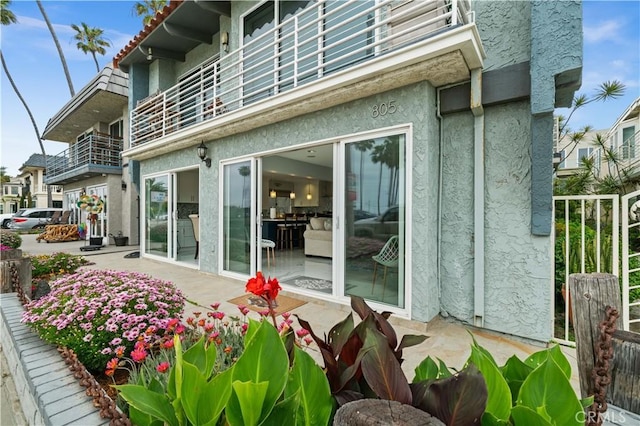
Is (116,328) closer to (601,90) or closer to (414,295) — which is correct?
(414,295)

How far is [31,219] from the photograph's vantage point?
17.6 meters

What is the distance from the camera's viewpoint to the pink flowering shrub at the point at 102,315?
1.94m

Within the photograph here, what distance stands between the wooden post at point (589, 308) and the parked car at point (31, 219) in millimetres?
23770

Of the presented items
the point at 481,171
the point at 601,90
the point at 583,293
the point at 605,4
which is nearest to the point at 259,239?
the point at 481,171

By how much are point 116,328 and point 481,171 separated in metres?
3.69

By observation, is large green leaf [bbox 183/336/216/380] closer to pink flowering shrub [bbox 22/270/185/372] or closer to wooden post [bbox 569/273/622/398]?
pink flowering shrub [bbox 22/270/185/372]

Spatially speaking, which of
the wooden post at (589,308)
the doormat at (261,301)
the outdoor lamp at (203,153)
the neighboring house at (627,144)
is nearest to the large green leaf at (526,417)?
the wooden post at (589,308)

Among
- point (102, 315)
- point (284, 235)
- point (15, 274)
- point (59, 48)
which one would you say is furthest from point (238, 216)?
point (59, 48)

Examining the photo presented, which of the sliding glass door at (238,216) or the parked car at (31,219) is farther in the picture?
the parked car at (31,219)

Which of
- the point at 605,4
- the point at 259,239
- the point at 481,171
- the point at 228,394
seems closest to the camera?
the point at 228,394

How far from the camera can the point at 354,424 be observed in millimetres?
658

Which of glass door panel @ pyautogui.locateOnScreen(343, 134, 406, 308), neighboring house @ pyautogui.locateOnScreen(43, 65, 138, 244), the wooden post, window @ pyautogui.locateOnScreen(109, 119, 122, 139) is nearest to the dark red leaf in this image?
the wooden post

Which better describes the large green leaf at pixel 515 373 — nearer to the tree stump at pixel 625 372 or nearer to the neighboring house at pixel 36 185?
the tree stump at pixel 625 372

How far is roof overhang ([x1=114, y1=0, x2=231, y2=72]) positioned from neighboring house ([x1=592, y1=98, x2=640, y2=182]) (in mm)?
13489
